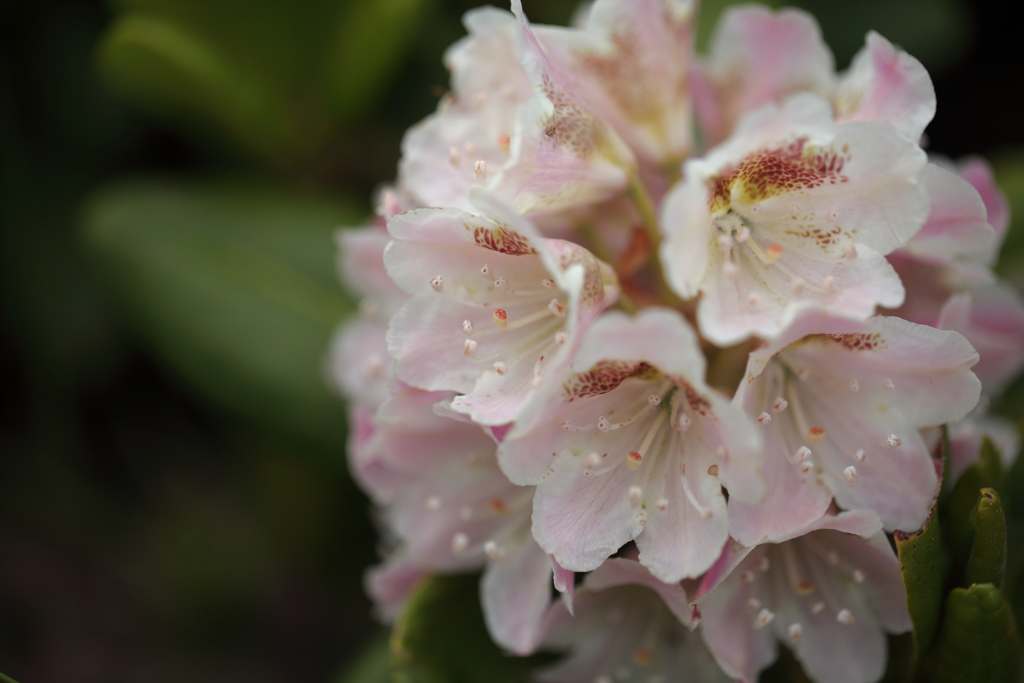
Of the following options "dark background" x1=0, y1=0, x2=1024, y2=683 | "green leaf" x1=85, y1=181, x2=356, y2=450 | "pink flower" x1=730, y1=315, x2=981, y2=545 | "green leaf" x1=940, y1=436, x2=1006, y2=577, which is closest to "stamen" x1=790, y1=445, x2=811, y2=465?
"pink flower" x1=730, y1=315, x2=981, y2=545

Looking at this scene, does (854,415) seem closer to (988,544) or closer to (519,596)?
(988,544)

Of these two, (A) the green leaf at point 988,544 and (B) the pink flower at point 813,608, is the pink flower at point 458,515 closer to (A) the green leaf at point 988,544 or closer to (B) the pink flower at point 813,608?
(B) the pink flower at point 813,608

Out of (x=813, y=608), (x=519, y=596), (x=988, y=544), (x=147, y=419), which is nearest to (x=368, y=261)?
(x=519, y=596)

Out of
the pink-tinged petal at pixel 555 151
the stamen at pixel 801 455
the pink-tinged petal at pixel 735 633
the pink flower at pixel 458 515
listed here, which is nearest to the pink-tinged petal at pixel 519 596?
the pink flower at pixel 458 515

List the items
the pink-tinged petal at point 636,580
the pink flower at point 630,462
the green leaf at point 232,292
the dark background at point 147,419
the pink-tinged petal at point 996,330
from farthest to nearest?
the dark background at point 147,419 < the green leaf at point 232,292 < the pink-tinged petal at point 996,330 < the pink-tinged petal at point 636,580 < the pink flower at point 630,462

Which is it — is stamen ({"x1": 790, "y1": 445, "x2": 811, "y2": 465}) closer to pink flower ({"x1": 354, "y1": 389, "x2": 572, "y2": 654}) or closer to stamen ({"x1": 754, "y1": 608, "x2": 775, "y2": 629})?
stamen ({"x1": 754, "y1": 608, "x2": 775, "y2": 629})

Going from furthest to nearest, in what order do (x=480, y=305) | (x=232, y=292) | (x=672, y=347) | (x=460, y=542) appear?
(x=232, y=292), (x=460, y=542), (x=480, y=305), (x=672, y=347)

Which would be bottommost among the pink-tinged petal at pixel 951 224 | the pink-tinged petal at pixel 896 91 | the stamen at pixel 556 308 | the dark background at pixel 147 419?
the dark background at pixel 147 419
